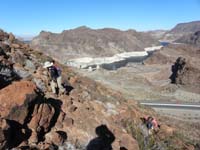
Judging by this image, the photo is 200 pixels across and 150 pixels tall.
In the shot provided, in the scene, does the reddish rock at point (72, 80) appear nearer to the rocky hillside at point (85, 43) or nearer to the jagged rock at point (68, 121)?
the jagged rock at point (68, 121)

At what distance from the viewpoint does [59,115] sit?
12.3 m

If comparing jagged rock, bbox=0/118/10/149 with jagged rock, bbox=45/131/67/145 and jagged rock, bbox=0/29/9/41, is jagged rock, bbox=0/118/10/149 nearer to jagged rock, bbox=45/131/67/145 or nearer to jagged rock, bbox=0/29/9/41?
jagged rock, bbox=45/131/67/145

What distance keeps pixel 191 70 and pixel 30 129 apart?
4373 centimetres

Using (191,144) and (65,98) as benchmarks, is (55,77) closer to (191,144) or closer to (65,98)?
(65,98)

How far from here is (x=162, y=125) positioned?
1612 cm

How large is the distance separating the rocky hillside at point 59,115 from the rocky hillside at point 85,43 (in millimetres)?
111256

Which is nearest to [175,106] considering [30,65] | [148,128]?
[148,128]

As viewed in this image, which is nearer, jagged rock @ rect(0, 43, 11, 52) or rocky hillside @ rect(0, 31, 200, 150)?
rocky hillside @ rect(0, 31, 200, 150)

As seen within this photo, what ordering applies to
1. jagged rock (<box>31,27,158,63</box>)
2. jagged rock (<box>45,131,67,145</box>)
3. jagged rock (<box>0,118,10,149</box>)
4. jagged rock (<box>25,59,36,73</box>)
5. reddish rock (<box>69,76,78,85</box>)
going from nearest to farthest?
jagged rock (<box>0,118,10,149</box>) < jagged rock (<box>45,131,67,145</box>) < jagged rock (<box>25,59,36,73</box>) < reddish rock (<box>69,76,78,85</box>) < jagged rock (<box>31,27,158,63</box>)

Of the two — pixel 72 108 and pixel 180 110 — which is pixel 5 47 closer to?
pixel 72 108

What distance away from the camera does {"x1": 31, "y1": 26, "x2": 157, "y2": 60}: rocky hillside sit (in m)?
141

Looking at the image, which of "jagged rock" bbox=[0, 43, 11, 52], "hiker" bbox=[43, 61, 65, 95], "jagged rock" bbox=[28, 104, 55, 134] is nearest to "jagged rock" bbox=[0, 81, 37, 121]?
"jagged rock" bbox=[28, 104, 55, 134]

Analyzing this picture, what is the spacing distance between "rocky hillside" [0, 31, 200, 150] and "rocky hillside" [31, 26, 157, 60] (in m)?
111

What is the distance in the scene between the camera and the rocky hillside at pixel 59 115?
10234 millimetres
